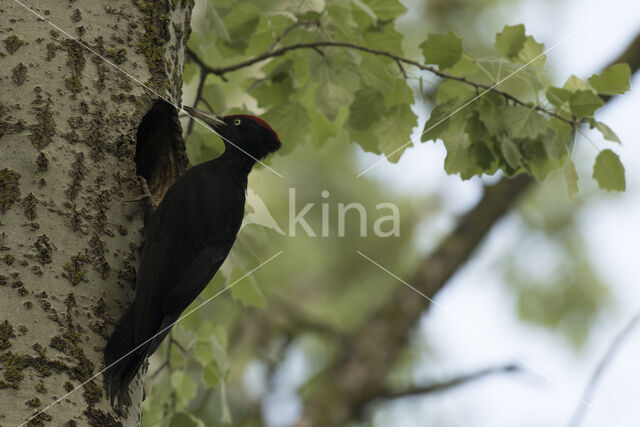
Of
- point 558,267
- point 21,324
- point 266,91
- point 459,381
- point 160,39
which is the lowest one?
point 21,324

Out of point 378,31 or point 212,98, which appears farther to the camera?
point 212,98

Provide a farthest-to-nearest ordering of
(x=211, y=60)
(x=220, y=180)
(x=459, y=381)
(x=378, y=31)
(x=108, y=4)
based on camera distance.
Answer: (x=211, y=60)
(x=459, y=381)
(x=378, y=31)
(x=220, y=180)
(x=108, y=4)

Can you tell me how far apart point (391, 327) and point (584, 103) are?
362 cm

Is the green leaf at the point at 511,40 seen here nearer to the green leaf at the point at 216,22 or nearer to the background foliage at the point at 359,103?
the background foliage at the point at 359,103

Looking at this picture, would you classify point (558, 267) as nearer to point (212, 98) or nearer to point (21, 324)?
point (212, 98)

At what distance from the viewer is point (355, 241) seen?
7770 millimetres

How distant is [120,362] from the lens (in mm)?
2115

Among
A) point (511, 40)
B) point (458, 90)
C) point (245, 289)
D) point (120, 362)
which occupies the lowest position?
point (120, 362)

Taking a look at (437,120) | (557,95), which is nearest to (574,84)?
(557,95)

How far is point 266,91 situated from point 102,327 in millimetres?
1738

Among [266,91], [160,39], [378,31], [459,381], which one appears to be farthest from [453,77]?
[459,381]

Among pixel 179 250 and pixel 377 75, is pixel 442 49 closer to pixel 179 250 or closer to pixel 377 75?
pixel 377 75

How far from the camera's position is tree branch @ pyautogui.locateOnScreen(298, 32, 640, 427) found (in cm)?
582

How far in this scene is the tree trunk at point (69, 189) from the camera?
1.94 metres
